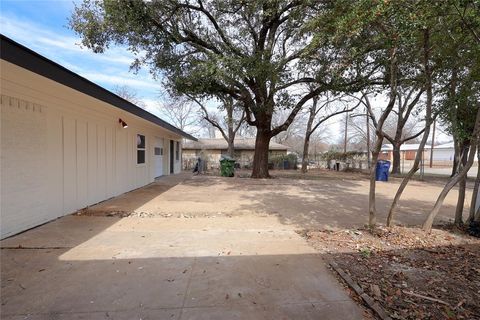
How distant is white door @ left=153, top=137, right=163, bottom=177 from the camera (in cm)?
1380

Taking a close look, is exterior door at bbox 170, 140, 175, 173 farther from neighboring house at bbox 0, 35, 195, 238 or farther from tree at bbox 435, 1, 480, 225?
tree at bbox 435, 1, 480, 225

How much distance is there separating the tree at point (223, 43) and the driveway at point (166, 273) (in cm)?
629

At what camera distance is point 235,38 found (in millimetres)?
13352

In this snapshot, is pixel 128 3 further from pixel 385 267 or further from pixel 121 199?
pixel 385 267

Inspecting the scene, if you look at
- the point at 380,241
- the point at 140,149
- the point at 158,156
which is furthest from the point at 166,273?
A: the point at 158,156

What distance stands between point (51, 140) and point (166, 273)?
12.8 feet

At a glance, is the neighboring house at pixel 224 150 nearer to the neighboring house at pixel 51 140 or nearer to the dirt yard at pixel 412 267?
the neighboring house at pixel 51 140

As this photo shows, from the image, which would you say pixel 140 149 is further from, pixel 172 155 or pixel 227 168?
pixel 172 155

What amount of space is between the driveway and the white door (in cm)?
853

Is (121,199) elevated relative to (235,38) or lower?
lower

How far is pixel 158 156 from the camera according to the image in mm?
14508

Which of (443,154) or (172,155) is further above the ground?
(443,154)

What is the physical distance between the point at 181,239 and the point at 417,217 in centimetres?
519

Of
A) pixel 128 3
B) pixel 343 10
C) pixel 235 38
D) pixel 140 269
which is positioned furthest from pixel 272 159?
pixel 140 269
